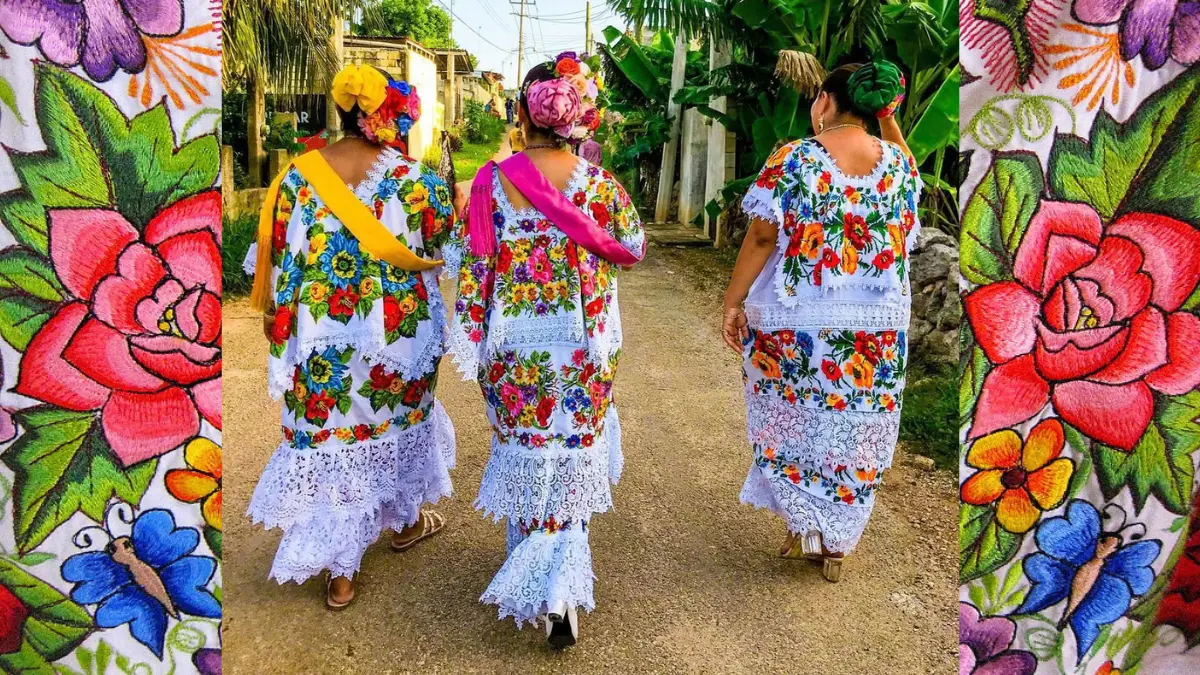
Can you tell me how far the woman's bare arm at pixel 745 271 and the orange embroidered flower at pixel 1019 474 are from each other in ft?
4.76

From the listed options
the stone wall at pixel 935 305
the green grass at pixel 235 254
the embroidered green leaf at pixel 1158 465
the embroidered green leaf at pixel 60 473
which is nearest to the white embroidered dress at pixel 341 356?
the embroidered green leaf at pixel 60 473

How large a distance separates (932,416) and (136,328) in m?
4.35

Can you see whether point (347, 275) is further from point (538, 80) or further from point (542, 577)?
point (542, 577)

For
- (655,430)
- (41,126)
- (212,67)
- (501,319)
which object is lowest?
(655,430)

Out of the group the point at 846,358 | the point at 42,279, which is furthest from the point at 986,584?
the point at 42,279

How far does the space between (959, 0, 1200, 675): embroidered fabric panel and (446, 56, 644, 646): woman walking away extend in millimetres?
1381

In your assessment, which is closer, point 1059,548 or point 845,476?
point 1059,548

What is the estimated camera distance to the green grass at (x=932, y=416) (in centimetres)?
446

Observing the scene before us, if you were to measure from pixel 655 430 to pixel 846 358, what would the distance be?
200 cm

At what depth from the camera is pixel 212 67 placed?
1.44 meters

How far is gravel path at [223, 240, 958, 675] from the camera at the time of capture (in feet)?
8.75

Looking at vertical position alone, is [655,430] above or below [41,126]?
below

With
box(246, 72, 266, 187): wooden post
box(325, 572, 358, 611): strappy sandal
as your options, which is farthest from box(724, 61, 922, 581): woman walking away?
box(246, 72, 266, 187): wooden post

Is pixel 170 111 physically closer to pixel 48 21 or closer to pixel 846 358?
pixel 48 21
